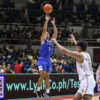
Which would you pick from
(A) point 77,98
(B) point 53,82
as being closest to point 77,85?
(B) point 53,82

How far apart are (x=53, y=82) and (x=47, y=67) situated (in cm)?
329

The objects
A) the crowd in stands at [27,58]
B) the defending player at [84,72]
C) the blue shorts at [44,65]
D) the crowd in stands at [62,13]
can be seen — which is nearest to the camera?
the defending player at [84,72]

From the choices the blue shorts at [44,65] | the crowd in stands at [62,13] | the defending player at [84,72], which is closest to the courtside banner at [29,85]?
the blue shorts at [44,65]

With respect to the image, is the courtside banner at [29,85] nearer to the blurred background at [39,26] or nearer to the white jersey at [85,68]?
the white jersey at [85,68]

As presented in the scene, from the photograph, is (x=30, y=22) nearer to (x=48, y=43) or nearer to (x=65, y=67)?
(x=65, y=67)

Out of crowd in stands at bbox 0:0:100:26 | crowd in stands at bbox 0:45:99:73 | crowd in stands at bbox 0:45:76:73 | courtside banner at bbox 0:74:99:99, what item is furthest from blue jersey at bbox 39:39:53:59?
crowd in stands at bbox 0:0:100:26

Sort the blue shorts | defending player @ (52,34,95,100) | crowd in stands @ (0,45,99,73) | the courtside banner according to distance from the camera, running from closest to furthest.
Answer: defending player @ (52,34,95,100) → the blue shorts → the courtside banner → crowd in stands @ (0,45,99,73)

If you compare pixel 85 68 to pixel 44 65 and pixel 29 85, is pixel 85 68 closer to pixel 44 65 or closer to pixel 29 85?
pixel 44 65

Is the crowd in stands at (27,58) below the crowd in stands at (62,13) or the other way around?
below

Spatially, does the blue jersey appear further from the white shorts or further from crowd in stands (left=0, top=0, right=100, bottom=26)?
crowd in stands (left=0, top=0, right=100, bottom=26)

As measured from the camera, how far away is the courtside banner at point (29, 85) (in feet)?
38.1

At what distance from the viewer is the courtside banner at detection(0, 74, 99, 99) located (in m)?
11.6

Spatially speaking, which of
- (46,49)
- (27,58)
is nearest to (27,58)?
(27,58)

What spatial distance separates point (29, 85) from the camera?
1230 centimetres
